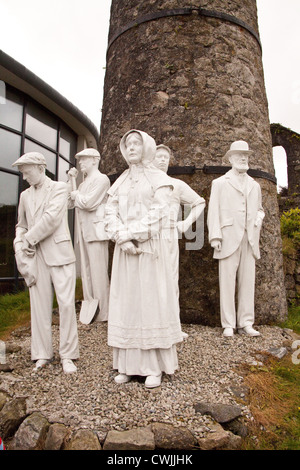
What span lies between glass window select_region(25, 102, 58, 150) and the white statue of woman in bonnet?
7.14m

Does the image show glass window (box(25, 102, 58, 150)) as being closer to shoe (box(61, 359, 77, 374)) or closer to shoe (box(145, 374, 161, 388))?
shoe (box(61, 359, 77, 374))

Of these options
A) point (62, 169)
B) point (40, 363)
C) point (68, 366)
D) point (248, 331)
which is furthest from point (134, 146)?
point (62, 169)

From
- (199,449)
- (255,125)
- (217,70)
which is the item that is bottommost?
(199,449)

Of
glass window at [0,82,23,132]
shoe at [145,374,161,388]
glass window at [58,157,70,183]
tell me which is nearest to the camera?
shoe at [145,374,161,388]

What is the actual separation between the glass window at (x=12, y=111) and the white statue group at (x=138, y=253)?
18.1ft

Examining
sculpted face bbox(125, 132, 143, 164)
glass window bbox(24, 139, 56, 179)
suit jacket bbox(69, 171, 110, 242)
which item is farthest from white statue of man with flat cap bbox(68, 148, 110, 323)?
glass window bbox(24, 139, 56, 179)

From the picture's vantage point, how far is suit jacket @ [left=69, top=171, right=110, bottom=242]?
5.51 m

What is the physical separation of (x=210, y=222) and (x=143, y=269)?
1901mm

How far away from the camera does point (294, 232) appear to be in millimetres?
7441

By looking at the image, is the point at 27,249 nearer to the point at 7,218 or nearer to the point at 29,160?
the point at 29,160

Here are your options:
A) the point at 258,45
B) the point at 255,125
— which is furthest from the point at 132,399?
the point at 258,45

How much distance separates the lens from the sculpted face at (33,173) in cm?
377

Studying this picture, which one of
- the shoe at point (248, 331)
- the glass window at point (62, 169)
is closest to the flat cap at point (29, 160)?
the shoe at point (248, 331)

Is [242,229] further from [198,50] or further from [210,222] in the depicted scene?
[198,50]
